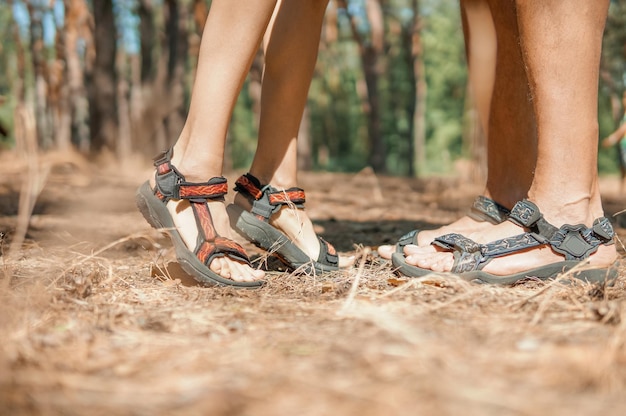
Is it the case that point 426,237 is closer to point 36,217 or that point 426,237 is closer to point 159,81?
point 36,217

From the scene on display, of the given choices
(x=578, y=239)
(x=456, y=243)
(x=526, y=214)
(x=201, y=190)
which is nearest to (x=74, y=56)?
(x=201, y=190)

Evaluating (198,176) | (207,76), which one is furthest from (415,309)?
(207,76)

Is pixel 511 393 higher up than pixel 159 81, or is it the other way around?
pixel 159 81

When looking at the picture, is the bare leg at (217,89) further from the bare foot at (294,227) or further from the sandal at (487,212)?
the sandal at (487,212)

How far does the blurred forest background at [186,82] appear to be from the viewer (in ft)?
28.8

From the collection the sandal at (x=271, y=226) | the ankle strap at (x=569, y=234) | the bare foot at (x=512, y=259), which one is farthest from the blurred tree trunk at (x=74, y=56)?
the ankle strap at (x=569, y=234)

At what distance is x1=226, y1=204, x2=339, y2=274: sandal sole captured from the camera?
1.90 m

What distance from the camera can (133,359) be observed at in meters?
1.02

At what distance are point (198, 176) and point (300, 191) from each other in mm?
399

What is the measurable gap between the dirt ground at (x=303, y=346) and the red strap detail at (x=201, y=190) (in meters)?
0.25

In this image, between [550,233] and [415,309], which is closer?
[415,309]

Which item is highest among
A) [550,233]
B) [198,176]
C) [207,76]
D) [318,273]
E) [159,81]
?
[159,81]

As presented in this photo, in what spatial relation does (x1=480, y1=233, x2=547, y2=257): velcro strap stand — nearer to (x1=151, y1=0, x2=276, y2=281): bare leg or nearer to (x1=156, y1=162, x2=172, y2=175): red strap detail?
(x1=151, y1=0, x2=276, y2=281): bare leg

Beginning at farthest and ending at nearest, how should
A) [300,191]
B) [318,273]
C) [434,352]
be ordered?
[300,191]
[318,273]
[434,352]
